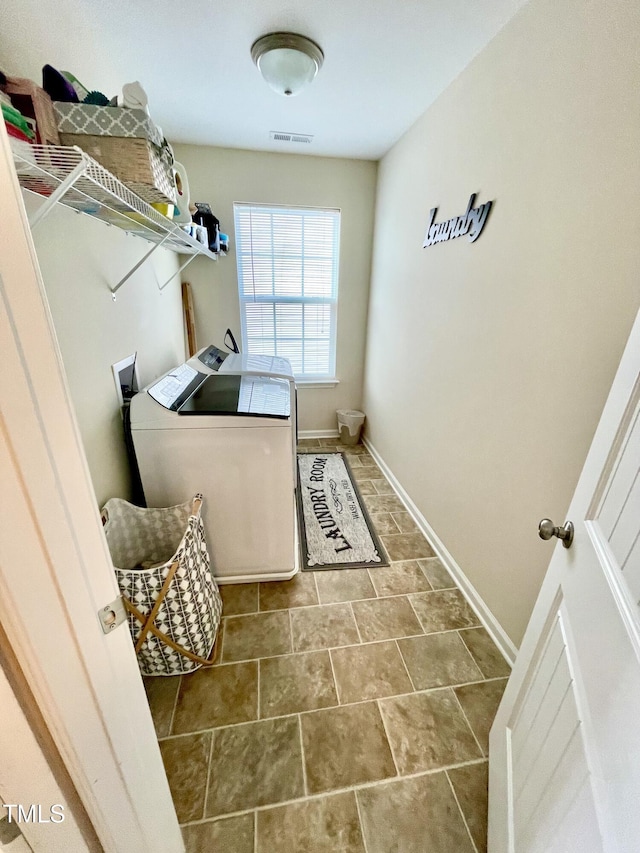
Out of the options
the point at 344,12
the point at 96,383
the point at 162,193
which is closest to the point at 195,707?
the point at 96,383

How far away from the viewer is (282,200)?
9.42ft

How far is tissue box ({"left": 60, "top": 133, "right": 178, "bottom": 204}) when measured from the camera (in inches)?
38.8

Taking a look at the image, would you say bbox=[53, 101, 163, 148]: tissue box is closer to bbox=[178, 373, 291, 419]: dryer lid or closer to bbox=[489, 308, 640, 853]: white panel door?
bbox=[178, 373, 291, 419]: dryer lid

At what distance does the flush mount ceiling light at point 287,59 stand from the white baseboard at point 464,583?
2488 mm

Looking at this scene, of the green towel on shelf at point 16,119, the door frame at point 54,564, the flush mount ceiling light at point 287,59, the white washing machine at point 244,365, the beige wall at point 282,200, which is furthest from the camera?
the beige wall at point 282,200

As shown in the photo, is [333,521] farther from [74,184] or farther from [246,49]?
[246,49]

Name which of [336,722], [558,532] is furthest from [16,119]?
[336,722]

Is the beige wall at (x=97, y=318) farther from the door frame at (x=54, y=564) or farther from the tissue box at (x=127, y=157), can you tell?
the door frame at (x=54, y=564)

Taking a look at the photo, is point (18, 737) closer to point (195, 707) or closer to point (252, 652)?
point (195, 707)

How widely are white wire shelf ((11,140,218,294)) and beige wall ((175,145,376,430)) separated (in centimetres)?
164

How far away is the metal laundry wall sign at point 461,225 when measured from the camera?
158 centimetres

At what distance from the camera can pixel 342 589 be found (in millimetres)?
1834

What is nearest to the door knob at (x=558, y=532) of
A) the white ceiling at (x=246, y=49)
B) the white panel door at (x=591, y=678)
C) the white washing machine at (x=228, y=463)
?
the white panel door at (x=591, y=678)

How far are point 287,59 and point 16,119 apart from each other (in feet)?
4.51
